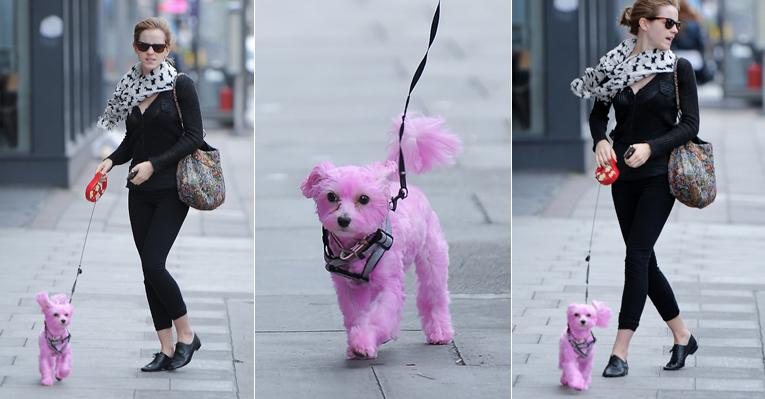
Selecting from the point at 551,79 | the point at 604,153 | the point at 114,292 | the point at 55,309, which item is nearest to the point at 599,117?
the point at 604,153

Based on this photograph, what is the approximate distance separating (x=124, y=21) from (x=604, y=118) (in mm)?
24098

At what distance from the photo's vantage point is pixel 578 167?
1494 centimetres

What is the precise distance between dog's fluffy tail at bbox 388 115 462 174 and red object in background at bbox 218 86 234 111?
14759mm

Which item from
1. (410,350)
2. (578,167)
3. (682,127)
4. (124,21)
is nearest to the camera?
(682,127)

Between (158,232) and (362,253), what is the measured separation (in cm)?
93

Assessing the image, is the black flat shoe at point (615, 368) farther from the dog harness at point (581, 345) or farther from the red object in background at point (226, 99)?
the red object in background at point (226, 99)

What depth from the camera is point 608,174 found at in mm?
6559

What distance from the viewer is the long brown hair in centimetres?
666

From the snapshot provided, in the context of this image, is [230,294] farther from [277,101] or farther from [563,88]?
[277,101]

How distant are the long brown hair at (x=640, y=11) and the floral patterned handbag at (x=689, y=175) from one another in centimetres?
28

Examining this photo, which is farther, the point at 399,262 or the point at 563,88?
the point at 563,88

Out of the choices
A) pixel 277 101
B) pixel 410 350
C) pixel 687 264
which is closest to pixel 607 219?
pixel 687 264

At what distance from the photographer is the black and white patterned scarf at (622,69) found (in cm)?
672

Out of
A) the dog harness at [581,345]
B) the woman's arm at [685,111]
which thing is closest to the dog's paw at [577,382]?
the dog harness at [581,345]
